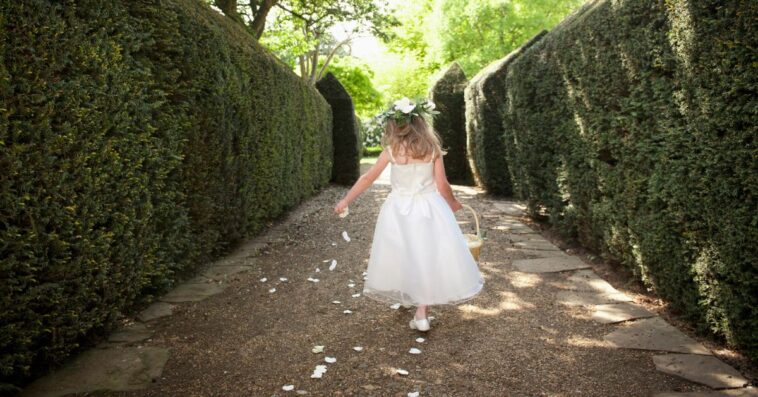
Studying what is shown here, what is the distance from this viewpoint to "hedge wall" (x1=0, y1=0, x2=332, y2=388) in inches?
104

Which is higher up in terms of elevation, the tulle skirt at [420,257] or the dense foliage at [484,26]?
the dense foliage at [484,26]

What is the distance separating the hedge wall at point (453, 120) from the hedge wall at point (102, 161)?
10.3m

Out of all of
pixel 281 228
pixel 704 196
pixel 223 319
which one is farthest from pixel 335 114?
pixel 704 196

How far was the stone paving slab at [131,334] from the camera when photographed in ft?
11.9

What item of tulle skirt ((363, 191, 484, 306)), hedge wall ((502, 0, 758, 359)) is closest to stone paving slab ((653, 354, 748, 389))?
hedge wall ((502, 0, 758, 359))

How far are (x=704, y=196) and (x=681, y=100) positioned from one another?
0.70 meters

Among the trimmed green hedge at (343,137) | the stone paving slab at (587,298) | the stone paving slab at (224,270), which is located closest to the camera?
the stone paving slab at (587,298)

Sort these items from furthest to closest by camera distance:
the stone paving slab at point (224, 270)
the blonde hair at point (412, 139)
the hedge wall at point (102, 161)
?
the stone paving slab at point (224, 270) < the blonde hair at point (412, 139) < the hedge wall at point (102, 161)

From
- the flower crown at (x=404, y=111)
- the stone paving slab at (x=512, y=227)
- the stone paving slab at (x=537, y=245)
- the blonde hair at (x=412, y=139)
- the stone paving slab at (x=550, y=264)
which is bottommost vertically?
the stone paving slab at (x=550, y=264)

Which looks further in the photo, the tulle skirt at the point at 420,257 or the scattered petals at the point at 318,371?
the tulle skirt at the point at 420,257

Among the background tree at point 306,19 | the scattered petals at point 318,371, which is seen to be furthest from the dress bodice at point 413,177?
the background tree at point 306,19

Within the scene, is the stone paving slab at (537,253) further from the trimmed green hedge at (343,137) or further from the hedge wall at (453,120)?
the trimmed green hedge at (343,137)

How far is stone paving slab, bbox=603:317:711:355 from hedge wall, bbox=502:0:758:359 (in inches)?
7.1

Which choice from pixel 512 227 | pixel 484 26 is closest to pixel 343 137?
pixel 512 227
